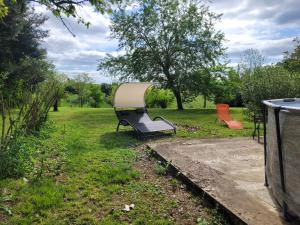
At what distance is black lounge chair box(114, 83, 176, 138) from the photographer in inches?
426

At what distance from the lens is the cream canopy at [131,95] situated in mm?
11469

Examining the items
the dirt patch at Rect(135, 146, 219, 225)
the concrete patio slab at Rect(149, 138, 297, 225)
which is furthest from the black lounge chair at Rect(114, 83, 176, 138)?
the dirt patch at Rect(135, 146, 219, 225)

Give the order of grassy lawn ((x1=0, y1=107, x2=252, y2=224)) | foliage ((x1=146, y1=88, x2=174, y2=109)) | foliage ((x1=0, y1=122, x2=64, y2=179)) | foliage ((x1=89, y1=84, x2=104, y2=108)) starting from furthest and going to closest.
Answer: foliage ((x1=89, y1=84, x2=104, y2=108)) < foliage ((x1=146, y1=88, x2=174, y2=109)) < foliage ((x1=0, y1=122, x2=64, y2=179)) < grassy lawn ((x1=0, y1=107, x2=252, y2=224))

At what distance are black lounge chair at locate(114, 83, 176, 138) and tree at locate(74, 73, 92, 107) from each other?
119 ft

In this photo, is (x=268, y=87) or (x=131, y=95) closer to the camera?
(x=268, y=87)

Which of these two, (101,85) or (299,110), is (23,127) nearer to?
(299,110)

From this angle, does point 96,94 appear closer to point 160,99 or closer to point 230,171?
point 160,99

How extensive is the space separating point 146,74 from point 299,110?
65.7 feet

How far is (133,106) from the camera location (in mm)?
11797

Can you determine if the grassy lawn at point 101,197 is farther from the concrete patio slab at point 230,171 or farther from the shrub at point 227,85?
the shrub at point 227,85

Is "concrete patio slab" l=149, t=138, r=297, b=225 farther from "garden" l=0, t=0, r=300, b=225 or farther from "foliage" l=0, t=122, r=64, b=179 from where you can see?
"foliage" l=0, t=122, r=64, b=179

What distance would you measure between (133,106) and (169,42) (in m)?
12.1

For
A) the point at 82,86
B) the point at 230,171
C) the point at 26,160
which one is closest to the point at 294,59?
the point at 230,171

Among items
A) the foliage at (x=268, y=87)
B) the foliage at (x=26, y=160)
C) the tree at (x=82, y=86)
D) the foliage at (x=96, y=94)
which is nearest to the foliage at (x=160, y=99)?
the tree at (x=82, y=86)
